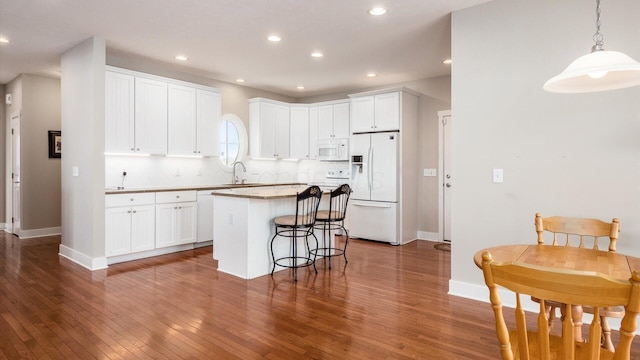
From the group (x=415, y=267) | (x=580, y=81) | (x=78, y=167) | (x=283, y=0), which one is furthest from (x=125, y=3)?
(x=415, y=267)

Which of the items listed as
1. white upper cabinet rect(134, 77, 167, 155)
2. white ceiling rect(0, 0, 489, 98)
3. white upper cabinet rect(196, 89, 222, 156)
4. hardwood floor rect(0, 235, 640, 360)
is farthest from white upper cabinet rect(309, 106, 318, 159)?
hardwood floor rect(0, 235, 640, 360)

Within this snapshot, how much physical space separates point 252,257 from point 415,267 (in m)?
1.95

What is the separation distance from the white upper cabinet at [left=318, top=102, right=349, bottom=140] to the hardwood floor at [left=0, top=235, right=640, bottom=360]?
9.67 feet

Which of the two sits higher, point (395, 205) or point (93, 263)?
point (395, 205)

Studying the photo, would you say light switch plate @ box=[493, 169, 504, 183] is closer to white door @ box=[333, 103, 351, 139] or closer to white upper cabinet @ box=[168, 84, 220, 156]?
white door @ box=[333, 103, 351, 139]

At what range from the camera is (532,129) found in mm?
3131

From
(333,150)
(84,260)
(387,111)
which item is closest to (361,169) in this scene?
(333,150)

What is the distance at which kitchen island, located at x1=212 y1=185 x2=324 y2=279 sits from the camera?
13.2ft

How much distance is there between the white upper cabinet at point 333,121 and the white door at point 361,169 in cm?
56

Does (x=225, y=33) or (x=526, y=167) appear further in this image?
(x=225, y=33)

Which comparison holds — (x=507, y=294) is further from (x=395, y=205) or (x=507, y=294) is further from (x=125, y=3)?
(x=125, y=3)

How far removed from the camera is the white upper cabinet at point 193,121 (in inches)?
218

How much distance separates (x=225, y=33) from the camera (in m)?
4.21

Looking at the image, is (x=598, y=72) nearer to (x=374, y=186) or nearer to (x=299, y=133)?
(x=374, y=186)
